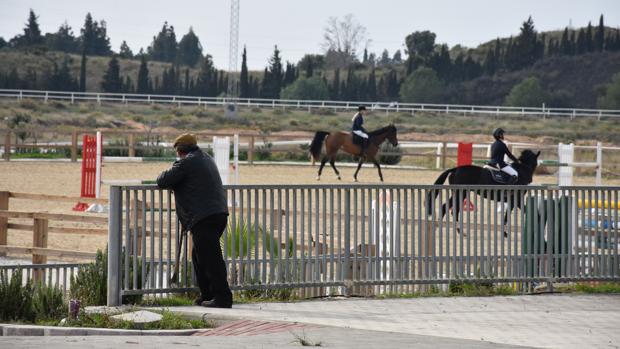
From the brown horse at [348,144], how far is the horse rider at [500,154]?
1051 centimetres

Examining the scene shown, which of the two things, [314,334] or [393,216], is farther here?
[393,216]

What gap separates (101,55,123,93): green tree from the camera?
122562 millimetres

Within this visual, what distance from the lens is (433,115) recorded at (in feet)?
307

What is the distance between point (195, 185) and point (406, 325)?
90.5 inches

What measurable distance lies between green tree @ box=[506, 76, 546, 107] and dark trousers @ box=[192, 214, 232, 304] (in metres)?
105

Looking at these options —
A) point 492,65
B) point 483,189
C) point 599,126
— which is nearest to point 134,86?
point 492,65

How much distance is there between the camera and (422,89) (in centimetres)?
12425

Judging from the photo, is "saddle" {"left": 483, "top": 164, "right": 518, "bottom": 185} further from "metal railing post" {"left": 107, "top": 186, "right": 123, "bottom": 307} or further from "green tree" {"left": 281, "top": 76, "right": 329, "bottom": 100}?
"green tree" {"left": 281, "top": 76, "right": 329, "bottom": 100}

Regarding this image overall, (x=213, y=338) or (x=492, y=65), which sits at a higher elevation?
(x=492, y=65)

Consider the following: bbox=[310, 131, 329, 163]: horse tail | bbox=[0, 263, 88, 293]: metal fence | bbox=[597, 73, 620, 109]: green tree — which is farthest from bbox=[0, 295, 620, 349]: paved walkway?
bbox=[597, 73, 620, 109]: green tree

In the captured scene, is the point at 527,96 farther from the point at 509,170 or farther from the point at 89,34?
the point at 509,170

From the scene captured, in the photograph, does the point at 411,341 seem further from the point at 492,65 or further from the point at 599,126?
the point at 492,65

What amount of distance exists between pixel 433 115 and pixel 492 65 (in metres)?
50.5

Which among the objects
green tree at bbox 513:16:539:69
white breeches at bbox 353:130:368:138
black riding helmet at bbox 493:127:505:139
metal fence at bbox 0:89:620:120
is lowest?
white breeches at bbox 353:130:368:138
